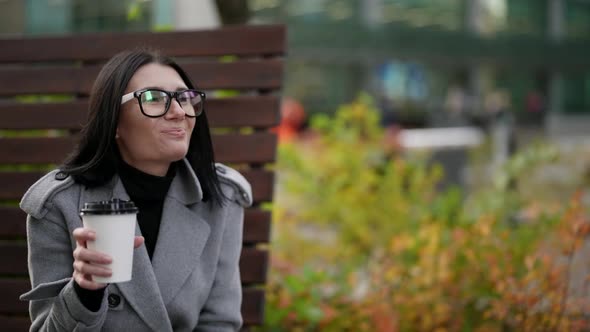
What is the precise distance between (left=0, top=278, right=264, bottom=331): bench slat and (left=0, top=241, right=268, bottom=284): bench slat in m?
0.04

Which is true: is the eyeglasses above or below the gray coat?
above

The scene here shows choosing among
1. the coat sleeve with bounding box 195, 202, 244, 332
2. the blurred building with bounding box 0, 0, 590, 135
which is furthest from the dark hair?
the blurred building with bounding box 0, 0, 590, 135

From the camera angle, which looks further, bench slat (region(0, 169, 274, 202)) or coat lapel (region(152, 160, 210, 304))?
bench slat (region(0, 169, 274, 202))

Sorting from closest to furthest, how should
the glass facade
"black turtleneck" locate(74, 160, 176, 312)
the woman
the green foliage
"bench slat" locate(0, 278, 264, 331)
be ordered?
the woman, "black turtleneck" locate(74, 160, 176, 312), "bench slat" locate(0, 278, 264, 331), the green foliage, the glass facade

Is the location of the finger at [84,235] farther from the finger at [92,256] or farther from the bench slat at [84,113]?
the bench slat at [84,113]

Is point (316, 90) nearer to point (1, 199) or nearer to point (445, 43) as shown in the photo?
point (445, 43)

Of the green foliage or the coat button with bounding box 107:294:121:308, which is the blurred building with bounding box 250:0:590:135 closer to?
the green foliage

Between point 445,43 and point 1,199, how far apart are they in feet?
118

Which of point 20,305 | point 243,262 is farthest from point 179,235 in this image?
point 20,305

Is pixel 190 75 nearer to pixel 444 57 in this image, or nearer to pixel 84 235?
pixel 84 235

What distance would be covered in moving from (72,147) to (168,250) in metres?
1.03

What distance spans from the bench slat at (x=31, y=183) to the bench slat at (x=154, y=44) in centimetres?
48

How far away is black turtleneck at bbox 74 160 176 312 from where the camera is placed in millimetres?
2191

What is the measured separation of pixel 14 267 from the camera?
2869mm
